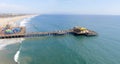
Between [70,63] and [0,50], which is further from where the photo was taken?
[0,50]

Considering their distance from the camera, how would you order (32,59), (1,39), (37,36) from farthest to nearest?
(37,36) → (1,39) → (32,59)

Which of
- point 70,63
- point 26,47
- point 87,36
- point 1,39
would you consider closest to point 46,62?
point 70,63

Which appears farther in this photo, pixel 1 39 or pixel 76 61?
pixel 1 39

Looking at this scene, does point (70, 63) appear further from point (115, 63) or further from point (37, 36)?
point (37, 36)

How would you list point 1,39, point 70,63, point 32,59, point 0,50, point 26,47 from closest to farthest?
point 70,63, point 32,59, point 0,50, point 26,47, point 1,39

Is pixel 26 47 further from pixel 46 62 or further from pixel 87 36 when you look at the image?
pixel 87 36

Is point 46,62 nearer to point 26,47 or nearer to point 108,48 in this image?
point 26,47

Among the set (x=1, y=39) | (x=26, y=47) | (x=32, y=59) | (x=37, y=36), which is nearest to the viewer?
(x=32, y=59)

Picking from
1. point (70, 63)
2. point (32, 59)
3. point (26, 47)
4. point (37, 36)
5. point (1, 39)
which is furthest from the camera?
point (37, 36)

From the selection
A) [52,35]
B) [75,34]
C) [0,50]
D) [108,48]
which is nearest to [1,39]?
[0,50]
